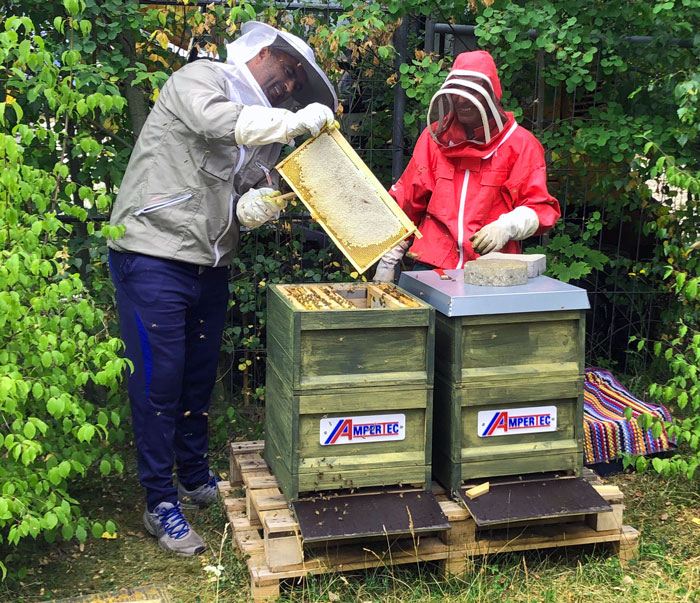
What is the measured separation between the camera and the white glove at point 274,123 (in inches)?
117

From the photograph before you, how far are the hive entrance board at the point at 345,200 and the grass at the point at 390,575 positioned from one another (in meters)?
1.21

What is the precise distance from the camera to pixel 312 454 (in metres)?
2.86

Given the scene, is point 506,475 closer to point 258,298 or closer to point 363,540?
point 363,540

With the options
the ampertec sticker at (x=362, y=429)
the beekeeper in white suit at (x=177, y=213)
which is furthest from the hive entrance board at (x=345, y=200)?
the ampertec sticker at (x=362, y=429)

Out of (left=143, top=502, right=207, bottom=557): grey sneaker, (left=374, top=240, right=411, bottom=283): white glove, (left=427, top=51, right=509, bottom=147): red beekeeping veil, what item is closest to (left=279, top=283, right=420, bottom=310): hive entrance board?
(left=374, top=240, right=411, bottom=283): white glove

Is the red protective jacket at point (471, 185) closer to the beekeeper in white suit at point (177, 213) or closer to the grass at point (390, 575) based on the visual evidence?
the beekeeper in white suit at point (177, 213)

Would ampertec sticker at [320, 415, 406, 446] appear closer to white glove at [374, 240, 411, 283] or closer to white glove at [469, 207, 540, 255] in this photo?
white glove at [469, 207, 540, 255]

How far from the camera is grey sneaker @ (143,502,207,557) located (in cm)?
330

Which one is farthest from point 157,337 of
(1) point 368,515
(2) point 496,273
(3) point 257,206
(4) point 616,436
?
(4) point 616,436

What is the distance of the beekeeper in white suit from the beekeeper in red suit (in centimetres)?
52

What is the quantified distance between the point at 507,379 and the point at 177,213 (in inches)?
57.3

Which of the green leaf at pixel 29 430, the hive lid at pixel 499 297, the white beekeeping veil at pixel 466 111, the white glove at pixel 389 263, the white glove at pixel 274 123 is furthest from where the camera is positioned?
Result: the white glove at pixel 389 263

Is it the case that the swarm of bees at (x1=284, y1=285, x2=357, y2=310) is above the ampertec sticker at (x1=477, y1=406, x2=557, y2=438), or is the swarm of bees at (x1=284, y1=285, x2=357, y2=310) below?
above

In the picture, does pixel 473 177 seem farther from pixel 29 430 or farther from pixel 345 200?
pixel 29 430
